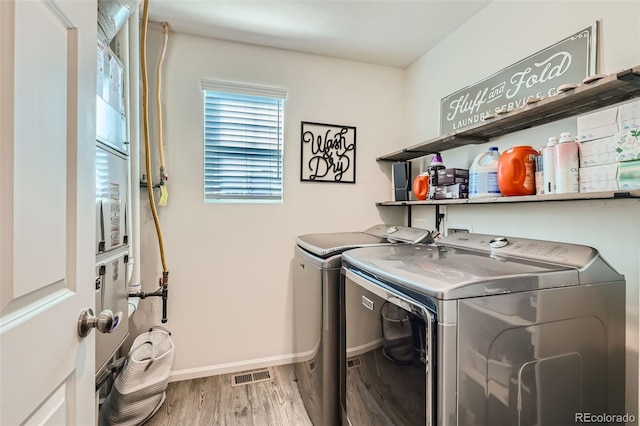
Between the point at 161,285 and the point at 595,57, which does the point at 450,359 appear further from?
the point at 161,285

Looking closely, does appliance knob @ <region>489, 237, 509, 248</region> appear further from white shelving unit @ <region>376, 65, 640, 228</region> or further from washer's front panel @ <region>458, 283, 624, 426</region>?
washer's front panel @ <region>458, 283, 624, 426</region>

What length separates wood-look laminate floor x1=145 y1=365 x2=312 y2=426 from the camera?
1734 millimetres

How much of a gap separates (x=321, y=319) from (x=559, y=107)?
1.45 m

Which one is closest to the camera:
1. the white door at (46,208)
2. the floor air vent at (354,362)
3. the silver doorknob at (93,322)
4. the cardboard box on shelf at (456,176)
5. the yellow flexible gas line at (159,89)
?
the white door at (46,208)

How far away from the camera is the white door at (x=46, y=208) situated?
0.50m

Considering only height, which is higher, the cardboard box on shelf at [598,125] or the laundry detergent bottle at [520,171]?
the cardboard box on shelf at [598,125]

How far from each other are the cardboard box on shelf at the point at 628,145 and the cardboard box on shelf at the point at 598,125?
47 millimetres

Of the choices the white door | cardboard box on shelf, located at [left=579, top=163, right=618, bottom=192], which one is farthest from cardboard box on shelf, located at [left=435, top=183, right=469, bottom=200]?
the white door

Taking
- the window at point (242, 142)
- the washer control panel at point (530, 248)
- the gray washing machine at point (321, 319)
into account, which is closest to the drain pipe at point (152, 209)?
the window at point (242, 142)

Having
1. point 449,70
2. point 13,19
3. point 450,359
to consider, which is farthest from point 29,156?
point 449,70

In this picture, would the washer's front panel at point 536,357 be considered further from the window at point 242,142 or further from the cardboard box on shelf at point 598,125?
the window at point 242,142

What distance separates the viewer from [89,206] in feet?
2.54

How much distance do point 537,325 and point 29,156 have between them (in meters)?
1.33

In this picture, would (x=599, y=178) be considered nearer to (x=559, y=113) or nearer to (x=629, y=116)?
(x=629, y=116)
